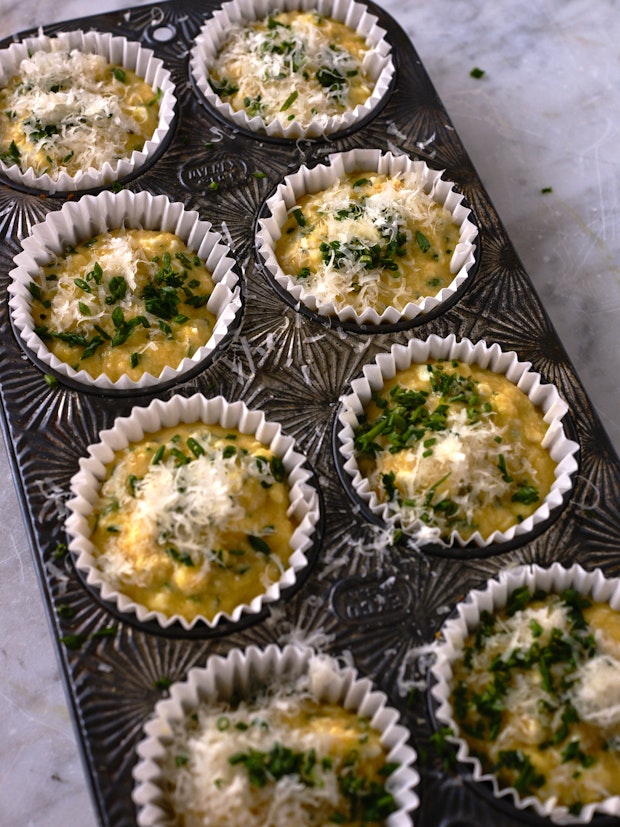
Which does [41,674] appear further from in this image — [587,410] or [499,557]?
[587,410]

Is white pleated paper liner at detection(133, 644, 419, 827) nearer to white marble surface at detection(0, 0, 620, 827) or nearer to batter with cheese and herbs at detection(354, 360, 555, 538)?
batter with cheese and herbs at detection(354, 360, 555, 538)

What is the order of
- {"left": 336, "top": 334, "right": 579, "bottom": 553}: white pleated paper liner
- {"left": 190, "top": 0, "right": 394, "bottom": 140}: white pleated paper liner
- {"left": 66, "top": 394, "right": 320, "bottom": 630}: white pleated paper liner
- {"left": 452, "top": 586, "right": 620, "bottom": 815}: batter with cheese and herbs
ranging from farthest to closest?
{"left": 190, "top": 0, "right": 394, "bottom": 140}: white pleated paper liner → {"left": 336, "top": 334, "right": 579, "bottom": 553}: white pleated paper liner → {"left": 66, "top": 394, "right": 320, "bottom": 630}: white pleated paper liner → {"left": 452, "top": 586, "right": 620, "bottom": 815}: batter with cheese and herbs

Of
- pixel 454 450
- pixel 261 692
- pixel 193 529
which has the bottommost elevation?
pixel 261 692

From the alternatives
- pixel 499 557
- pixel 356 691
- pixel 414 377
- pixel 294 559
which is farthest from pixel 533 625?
pixel 414 377

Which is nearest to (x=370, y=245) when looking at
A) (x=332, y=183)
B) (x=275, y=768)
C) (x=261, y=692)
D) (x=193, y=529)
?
(x=332, y=183)

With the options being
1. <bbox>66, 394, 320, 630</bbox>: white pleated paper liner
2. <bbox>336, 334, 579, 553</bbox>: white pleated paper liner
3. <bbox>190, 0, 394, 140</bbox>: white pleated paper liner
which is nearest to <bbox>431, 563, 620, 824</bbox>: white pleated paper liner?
<bbox>336, 334, 579, 553</bbox>: white pleated paper liner

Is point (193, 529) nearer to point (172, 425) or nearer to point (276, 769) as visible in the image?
point (172, 425)

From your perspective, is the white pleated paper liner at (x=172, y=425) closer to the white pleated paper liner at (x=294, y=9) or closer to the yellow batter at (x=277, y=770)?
the yellow batter at (x=277, y=770)

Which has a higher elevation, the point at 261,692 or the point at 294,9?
the point at 294,9
